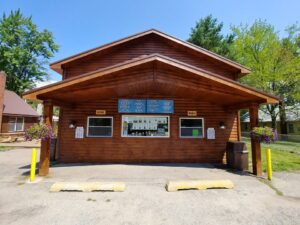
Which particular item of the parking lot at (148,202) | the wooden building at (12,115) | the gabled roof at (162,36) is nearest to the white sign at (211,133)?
the parking lot at (148,202)

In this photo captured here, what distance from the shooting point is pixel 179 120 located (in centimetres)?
901

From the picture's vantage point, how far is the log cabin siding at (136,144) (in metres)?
8.71

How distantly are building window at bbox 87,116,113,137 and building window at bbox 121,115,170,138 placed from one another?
0.72 m

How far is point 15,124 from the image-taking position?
1886 centimetres

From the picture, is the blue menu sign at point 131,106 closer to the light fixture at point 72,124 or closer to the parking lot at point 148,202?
the light fixture at point 72,124

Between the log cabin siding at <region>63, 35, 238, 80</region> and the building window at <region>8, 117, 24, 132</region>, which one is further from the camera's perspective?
the building window at <region>8, 117, 24, 132</region>

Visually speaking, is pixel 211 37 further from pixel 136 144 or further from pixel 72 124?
pixel 72 124

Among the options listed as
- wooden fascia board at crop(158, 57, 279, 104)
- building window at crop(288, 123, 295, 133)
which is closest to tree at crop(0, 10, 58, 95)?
wooden fascia board at crop(158, 57, 279, 104)

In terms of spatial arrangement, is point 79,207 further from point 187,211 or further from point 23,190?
point 187,211

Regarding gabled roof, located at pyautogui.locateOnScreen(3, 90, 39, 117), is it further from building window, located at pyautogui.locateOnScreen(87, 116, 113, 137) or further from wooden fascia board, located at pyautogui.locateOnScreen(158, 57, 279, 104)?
wooden fascia board, located at pyautogui.locateOnScreen(158, 57, 279, 104)

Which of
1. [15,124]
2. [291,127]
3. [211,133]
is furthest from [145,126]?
[291,127]

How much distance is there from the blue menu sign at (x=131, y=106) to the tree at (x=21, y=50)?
95.8 ft

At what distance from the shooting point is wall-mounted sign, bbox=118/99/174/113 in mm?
8805

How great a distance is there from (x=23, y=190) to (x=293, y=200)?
25.1 feet
